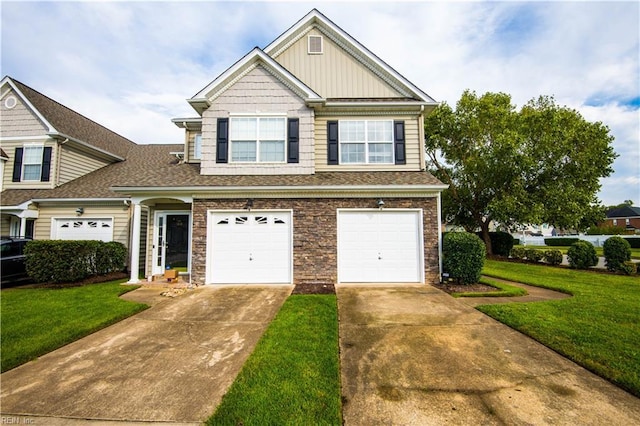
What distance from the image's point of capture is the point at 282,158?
1034cm

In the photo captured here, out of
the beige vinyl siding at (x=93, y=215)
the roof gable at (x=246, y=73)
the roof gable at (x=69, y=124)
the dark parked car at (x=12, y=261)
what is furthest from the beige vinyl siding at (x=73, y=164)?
the roof gable at (x=246, y=73)

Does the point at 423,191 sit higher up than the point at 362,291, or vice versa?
the point at 423,191

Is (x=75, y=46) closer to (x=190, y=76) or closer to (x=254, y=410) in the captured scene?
(x=190, y=76)

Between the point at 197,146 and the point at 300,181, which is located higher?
the point at 197,146

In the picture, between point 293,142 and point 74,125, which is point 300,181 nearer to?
point 293,142

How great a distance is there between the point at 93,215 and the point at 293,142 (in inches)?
368

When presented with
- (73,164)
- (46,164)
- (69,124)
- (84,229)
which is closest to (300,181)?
(84,229)

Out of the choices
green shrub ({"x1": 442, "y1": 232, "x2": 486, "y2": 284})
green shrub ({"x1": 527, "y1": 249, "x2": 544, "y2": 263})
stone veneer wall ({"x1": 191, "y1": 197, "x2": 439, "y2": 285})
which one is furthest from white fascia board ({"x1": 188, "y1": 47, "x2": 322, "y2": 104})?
green shrub ({"x1": 527, "y1": 249, "x2": 544, "y2": 263})

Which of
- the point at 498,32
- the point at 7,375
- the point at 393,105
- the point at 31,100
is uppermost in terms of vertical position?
the point at 498,32

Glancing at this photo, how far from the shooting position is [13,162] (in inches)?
516

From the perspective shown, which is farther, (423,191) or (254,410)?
(423,191)

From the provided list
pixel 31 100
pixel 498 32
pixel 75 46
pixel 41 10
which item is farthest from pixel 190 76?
pixel 498 32

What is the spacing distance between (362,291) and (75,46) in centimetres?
1353

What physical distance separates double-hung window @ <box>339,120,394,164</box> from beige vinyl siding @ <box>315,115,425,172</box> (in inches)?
7.3
